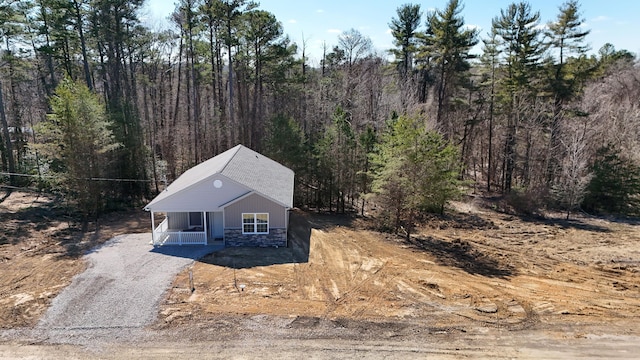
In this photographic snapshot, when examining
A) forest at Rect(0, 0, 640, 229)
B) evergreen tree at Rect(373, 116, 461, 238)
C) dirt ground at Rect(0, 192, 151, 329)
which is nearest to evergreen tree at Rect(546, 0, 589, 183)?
forest at Rect(0, 0, 640, 229)

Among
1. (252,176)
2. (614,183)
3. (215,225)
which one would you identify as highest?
(252,176)

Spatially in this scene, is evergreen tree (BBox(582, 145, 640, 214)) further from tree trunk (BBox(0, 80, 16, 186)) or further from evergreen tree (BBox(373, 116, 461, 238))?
tree trunk (BBox(0, 80, 16, 186))

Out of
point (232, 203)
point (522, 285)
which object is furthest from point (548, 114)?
point (232, 203)

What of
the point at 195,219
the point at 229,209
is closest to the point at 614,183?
the point at 229,209

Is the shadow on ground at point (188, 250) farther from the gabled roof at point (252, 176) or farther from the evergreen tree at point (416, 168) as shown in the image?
the evergreen tree at point (416, 168)

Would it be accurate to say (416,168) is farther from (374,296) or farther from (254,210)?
(254,210)

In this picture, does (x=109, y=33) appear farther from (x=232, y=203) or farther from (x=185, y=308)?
(x=185, y=308)
